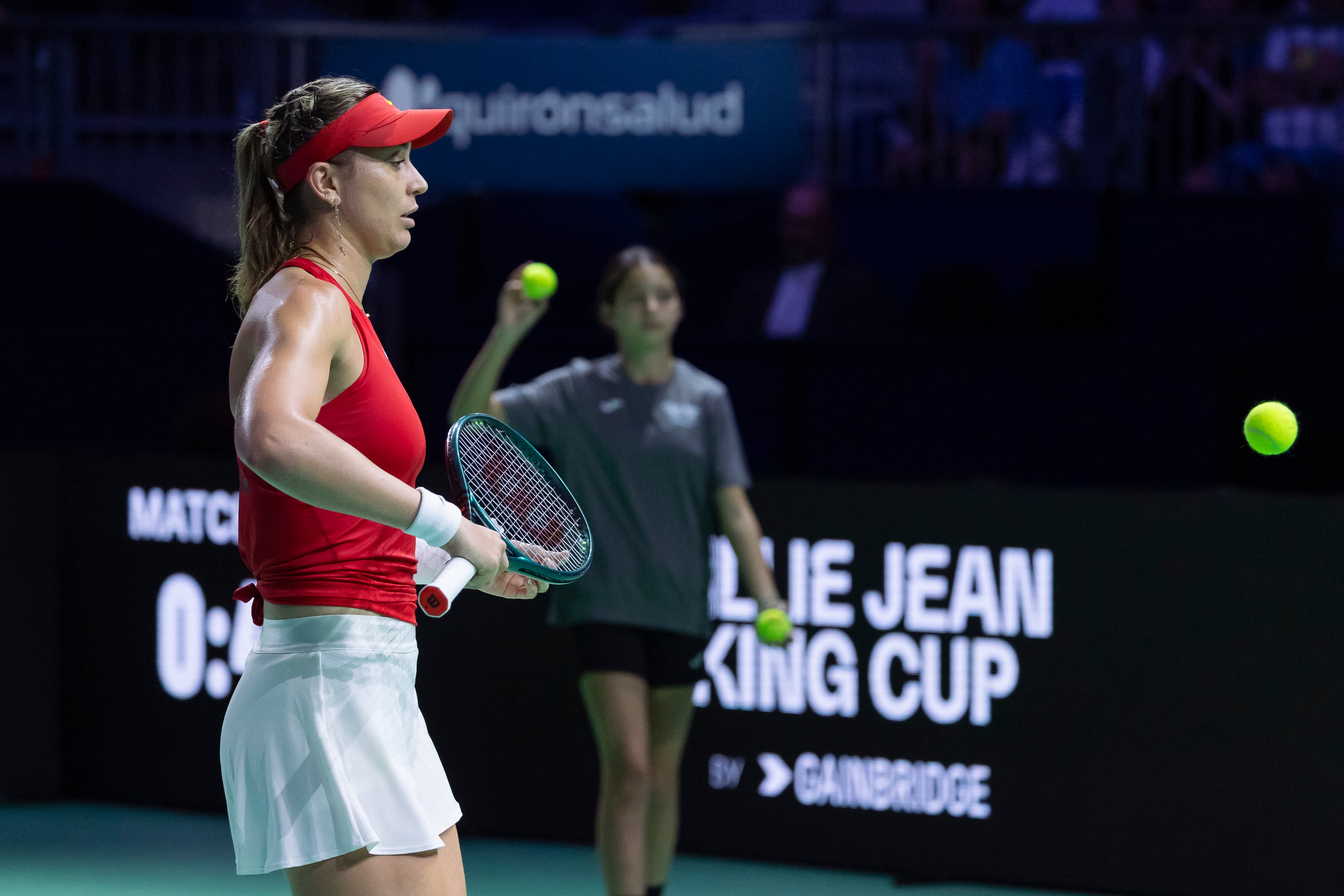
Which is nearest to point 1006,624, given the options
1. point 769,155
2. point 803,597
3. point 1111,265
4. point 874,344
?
point 803,597

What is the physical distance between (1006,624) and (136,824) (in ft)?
10.4

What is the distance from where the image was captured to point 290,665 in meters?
2.44

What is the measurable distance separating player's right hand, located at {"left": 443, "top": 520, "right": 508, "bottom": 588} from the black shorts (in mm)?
2100

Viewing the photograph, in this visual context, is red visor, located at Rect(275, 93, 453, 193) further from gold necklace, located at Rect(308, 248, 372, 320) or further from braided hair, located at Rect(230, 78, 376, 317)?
gold necklace, located at Rect(308, 248, 372, 320)

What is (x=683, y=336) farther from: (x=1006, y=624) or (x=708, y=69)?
(x=708, y=69)

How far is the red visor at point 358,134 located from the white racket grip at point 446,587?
1.99ft

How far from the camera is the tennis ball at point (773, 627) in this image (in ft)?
14.5

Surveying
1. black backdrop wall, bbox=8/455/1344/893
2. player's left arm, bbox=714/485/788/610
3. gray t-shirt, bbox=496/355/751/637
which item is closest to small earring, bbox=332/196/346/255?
gray t-shirt, bbox=496/355/751/637

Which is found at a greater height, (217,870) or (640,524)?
(640,524)

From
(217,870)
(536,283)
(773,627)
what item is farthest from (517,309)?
(217,870)

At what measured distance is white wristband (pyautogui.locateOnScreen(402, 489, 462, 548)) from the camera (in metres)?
2.29

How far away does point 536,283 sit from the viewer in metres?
4.37

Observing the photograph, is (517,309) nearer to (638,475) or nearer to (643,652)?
(638,475)

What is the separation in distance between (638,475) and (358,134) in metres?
2.18
